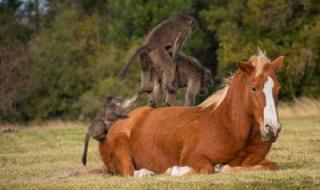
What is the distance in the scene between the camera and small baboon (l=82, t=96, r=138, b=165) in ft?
40.7

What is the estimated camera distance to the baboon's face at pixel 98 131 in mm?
12361

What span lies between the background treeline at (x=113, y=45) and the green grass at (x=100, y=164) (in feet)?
71.5

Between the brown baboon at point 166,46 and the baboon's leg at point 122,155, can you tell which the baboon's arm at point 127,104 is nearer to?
the brown baboon at point 166,46

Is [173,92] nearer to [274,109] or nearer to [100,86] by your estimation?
[274,109]

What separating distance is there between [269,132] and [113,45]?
44698 mm

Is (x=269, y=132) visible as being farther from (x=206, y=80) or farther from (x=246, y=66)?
(x=206, y=80)

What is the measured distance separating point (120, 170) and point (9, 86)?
4177cm

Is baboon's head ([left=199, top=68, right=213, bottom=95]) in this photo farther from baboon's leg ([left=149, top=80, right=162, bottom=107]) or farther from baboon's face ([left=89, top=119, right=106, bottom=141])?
baboon's face ([left=89, top=119, right=106, bottom=141])

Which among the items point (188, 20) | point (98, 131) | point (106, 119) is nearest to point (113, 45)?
point (188, 20)

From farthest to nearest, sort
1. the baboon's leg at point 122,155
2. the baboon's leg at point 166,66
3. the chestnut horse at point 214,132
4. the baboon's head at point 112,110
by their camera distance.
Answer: the baboon's leg at point 166,66 < the baboon's head at point 112,110 < the baboon's leg at point 122,155 < the chestnut horse at point 214,132

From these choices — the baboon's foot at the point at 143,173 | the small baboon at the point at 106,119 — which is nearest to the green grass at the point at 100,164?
the baboon's foot at the point at 143,173

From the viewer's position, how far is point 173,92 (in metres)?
15.1

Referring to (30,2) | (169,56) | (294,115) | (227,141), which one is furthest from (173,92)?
(30,2)

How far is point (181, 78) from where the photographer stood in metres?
15.6
